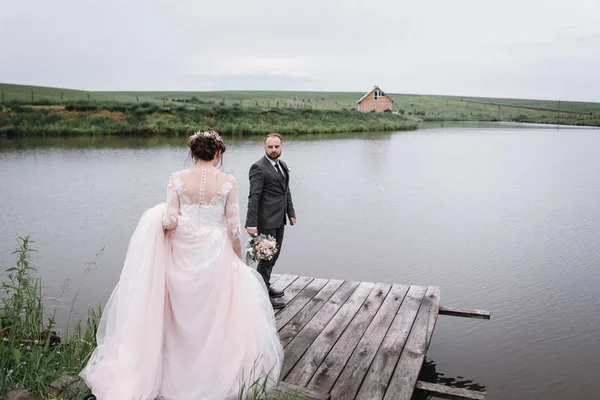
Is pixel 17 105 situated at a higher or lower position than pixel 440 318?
higher

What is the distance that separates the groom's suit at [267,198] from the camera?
19.5ft

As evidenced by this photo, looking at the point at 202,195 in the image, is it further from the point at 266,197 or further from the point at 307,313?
the point at 307,313

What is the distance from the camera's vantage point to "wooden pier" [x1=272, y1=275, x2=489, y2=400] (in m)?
4.50

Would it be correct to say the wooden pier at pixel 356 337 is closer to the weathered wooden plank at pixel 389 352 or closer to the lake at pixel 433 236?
the weathered wooden plank at pixel 389 352

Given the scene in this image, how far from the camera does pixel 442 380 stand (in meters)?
5.75

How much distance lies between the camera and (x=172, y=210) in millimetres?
4203

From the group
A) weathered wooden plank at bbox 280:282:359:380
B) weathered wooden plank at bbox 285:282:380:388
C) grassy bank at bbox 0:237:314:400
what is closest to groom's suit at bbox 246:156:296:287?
weathered wooden plank at bbox 280:282:359:380

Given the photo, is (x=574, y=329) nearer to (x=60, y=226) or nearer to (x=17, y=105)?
(x=60, y=226)

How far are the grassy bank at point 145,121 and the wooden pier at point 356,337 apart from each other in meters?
29.1

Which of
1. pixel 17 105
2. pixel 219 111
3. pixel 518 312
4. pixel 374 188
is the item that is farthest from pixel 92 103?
pixel 518 312

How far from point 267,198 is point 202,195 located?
5.93ft

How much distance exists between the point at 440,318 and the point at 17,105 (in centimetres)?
3669

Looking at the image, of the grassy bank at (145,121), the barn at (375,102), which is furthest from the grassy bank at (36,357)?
the barn at (375,102)

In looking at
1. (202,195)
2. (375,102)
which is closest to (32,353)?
(202,195)
